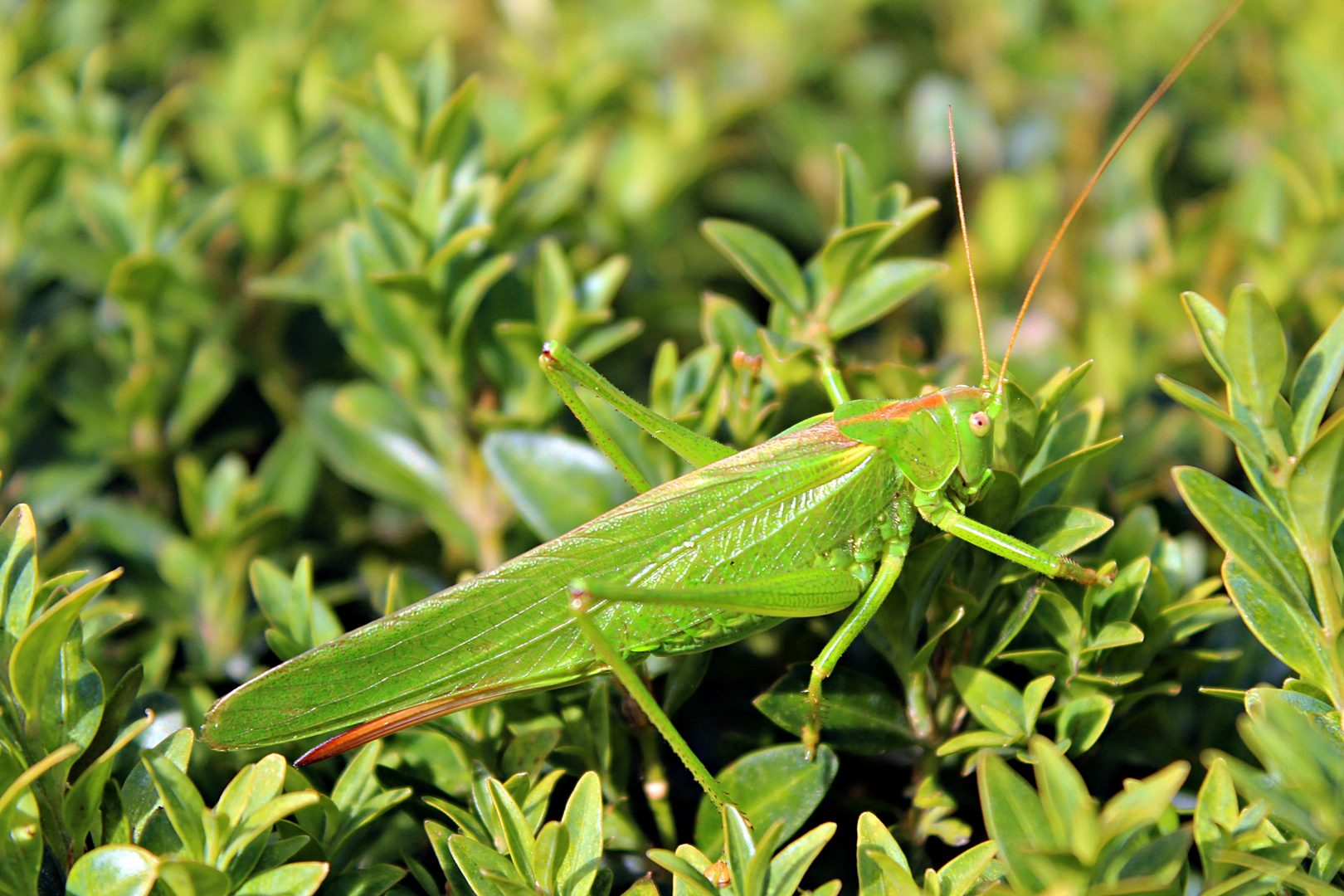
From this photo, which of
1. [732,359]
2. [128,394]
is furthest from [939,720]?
[128,394]

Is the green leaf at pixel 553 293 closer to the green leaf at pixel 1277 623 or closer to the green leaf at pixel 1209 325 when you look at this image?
the green leaf at pixel 1209 325

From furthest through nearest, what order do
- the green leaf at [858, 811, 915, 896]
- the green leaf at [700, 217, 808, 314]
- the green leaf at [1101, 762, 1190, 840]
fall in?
the green leaf at [700, 217, 808, 314] < the green leaf at [858, 811, 915, 896] < the green leaf at [1101, 762, 1190, 840]

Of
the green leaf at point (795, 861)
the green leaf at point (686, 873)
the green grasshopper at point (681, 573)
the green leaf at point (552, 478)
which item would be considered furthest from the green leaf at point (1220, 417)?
the green leaf at point (552, 478)

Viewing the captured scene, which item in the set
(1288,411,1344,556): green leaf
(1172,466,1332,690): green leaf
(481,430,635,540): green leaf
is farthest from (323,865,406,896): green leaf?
(1288,411,1344,556): green leaf

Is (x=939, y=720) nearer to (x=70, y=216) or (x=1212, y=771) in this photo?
(x=1212, y=771)

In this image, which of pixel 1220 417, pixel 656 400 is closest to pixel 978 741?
pixel 1220 417

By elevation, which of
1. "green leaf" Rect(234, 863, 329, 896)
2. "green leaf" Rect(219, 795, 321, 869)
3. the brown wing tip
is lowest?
the brown wing tip

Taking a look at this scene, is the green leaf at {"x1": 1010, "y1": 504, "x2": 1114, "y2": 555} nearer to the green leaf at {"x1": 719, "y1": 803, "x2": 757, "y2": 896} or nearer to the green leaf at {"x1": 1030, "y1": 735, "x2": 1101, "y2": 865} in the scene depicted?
the green leaf at {"x1": 1030, "y1": 735, "x2": 1101, "y2": 865}

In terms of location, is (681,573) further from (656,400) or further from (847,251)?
(847,251)
